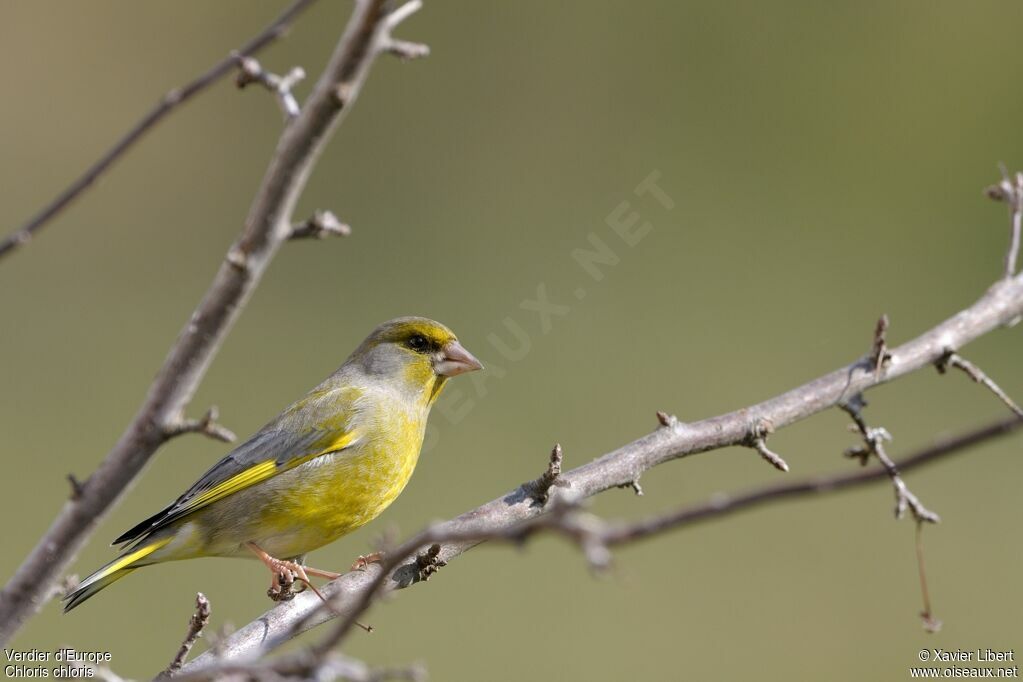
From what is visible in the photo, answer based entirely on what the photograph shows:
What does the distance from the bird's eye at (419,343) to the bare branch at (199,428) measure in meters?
3.22

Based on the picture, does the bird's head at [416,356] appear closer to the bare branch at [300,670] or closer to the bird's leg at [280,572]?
the bird's leg at [280,572]

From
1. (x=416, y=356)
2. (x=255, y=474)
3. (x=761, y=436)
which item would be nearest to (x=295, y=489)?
(x=255, y=474)

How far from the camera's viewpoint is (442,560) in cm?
345

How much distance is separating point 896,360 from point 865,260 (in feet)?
26.8

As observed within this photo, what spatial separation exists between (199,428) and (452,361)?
3.25m

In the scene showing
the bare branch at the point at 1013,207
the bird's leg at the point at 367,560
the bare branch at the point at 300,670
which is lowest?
the bare branch at the point at 300,670

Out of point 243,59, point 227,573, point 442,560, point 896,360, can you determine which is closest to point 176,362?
point 243,59

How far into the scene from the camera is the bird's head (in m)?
4.93

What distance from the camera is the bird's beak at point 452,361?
496cm

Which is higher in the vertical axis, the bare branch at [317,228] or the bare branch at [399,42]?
the bare branch at [399,42]

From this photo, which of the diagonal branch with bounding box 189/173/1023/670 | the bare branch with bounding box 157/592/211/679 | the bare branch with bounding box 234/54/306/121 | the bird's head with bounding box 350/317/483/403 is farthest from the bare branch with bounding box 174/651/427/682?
the bird's head with bounding box 350/317/483/403

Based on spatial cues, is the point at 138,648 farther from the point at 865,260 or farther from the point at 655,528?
the point at 865,260

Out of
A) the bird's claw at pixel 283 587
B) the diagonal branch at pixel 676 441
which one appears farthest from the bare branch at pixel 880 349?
the bird's claw at pixel 283 587

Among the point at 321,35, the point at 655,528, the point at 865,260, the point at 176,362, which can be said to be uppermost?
the point at 321,35
